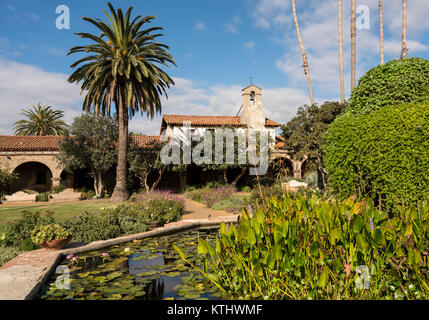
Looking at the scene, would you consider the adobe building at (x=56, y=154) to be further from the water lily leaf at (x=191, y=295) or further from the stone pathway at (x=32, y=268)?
the water lily leaf at (x=191, y=295)

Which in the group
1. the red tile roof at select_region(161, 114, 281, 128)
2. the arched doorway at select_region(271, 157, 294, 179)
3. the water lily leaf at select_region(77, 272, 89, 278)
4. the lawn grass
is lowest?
the lawn grass

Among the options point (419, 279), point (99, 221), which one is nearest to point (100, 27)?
point (99, 221)

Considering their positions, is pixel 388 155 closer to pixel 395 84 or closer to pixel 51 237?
pixel 395 84

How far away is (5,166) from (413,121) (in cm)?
2679

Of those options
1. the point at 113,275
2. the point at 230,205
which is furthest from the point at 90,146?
the point at 113,275

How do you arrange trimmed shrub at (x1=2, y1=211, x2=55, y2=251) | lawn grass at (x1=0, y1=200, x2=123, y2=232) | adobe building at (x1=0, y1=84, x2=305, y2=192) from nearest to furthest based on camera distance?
trimmed shrub at (x1=2, y1=211, x2=55, y2=251) → lawn grass at (x1=0, y1=200, x2=123, y2=232) → adobe building at (x1=0, y1=84, x2=305, y2=192)

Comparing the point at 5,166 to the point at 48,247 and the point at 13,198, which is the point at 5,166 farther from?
the point at 48,247

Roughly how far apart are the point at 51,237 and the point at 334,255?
19.0ft

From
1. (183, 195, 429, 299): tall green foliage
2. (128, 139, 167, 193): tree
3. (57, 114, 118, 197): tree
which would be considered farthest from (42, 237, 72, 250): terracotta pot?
(57, 114, 118, 197): tree

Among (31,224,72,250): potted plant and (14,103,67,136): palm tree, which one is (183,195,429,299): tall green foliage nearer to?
(31,224,72,250): potted plant

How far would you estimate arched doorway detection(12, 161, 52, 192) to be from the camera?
80.5ft

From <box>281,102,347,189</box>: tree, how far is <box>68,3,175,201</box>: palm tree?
31.3 ft

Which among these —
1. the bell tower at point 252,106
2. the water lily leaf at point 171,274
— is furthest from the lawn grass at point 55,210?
the bell tower at point 252,106

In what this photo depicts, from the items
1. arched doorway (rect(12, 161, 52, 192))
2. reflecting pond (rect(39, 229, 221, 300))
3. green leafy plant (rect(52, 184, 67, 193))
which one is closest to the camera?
reflecting pond (rect(39, 229, 221, 300))
